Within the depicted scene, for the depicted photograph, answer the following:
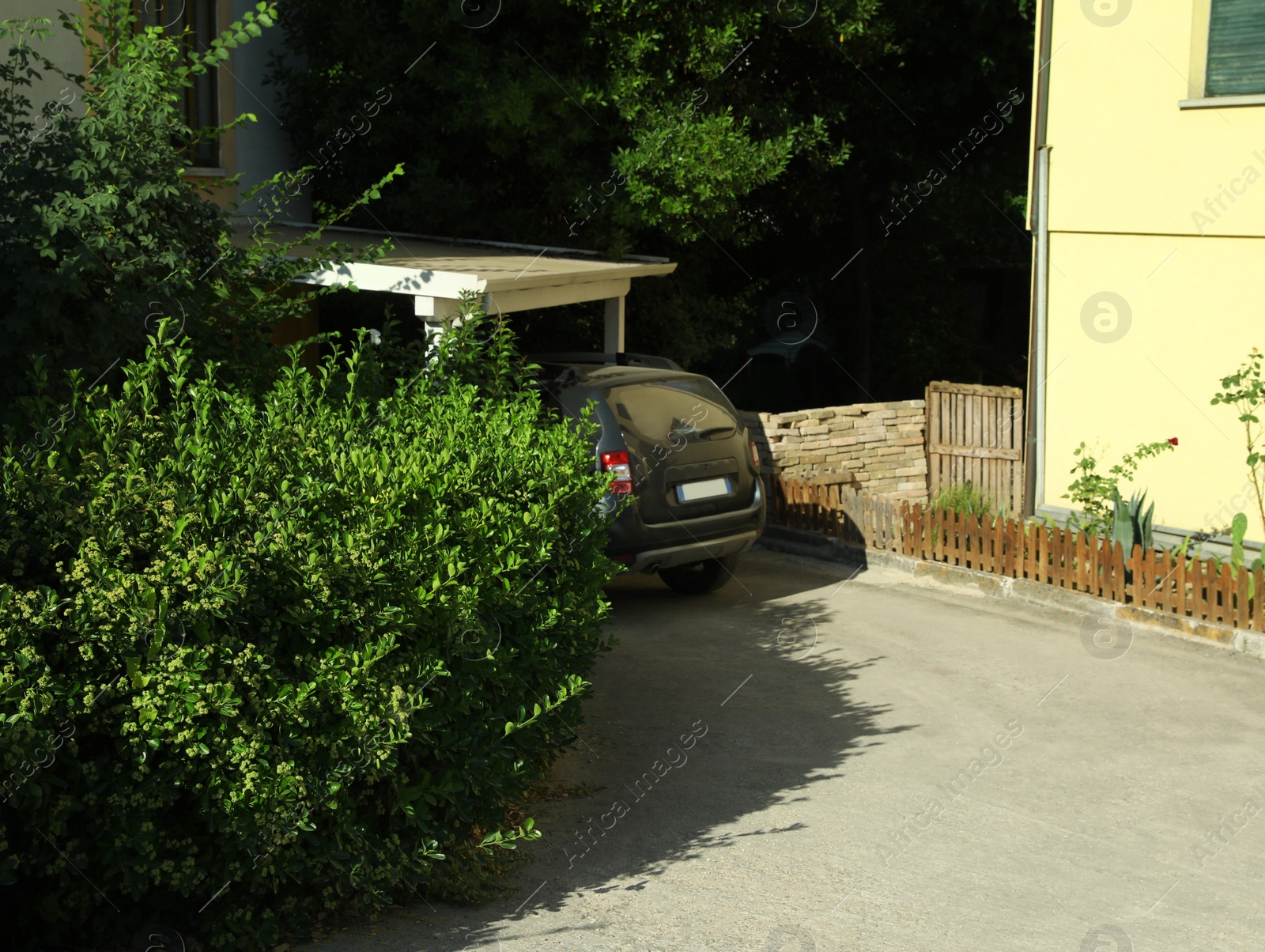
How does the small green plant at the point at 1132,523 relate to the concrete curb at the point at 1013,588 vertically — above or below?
above

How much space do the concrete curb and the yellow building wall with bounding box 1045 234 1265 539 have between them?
1845 mm

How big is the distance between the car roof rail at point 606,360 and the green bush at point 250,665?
197 inches

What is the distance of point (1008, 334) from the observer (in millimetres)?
23172

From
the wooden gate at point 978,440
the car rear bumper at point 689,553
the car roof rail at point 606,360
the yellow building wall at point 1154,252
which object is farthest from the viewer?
the wooden gate at point 978,440

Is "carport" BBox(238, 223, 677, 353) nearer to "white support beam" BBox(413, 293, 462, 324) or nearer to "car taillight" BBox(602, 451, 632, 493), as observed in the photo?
"white support beam" BBox(413, 293, 462, 324)

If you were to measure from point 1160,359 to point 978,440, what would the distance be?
2718 millimetres

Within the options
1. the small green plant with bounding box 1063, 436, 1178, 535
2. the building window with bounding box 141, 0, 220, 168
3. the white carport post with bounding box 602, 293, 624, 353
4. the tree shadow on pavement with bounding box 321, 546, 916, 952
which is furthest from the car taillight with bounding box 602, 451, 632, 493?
the building window with bounding box 141, 0, 220, 168

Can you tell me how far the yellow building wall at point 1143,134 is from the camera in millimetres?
10773

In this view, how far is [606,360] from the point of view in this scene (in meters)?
10.6

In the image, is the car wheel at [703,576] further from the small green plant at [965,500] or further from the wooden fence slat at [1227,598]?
the wooden fence slat at [1227,598]

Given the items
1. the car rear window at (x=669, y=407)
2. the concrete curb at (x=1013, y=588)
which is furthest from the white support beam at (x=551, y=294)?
the concrete curb at (x=1013, y=588)

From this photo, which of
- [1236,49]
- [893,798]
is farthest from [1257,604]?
[1236,49]

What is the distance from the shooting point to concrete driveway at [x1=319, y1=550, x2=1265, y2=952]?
16.4 feet

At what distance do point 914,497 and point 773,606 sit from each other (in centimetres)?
458
